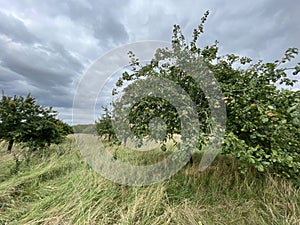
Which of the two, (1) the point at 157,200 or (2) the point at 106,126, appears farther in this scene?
(2) the point at 106,126

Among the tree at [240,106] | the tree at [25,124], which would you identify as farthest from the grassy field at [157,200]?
the tree at [25,124]

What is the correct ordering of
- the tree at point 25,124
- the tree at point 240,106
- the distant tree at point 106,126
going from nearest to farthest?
the tree at point 240,106 < the distant tree at point 106,126 < the tree at point 25,124

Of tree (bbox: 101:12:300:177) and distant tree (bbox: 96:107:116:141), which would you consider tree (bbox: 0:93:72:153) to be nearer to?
distant tree (bbox: 96:107:116:141)

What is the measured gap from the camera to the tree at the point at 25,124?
219 inches

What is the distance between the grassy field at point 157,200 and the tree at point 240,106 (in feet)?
1.43

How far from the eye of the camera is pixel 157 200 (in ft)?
7.07

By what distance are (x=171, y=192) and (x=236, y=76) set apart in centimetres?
233

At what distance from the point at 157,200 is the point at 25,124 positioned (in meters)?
5.72

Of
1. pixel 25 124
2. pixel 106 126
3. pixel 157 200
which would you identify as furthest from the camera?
pixel 25 124

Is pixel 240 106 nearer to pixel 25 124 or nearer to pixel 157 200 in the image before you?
pixel 157 200

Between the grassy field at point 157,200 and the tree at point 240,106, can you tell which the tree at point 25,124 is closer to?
the grassy field at point 157,200

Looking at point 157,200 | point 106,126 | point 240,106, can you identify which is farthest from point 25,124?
point 240,106

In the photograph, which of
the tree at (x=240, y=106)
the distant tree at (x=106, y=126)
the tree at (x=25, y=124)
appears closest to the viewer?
the tree at (x=240, y=106)

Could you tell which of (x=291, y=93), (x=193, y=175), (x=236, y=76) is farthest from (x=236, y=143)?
(x=236, y=76)
